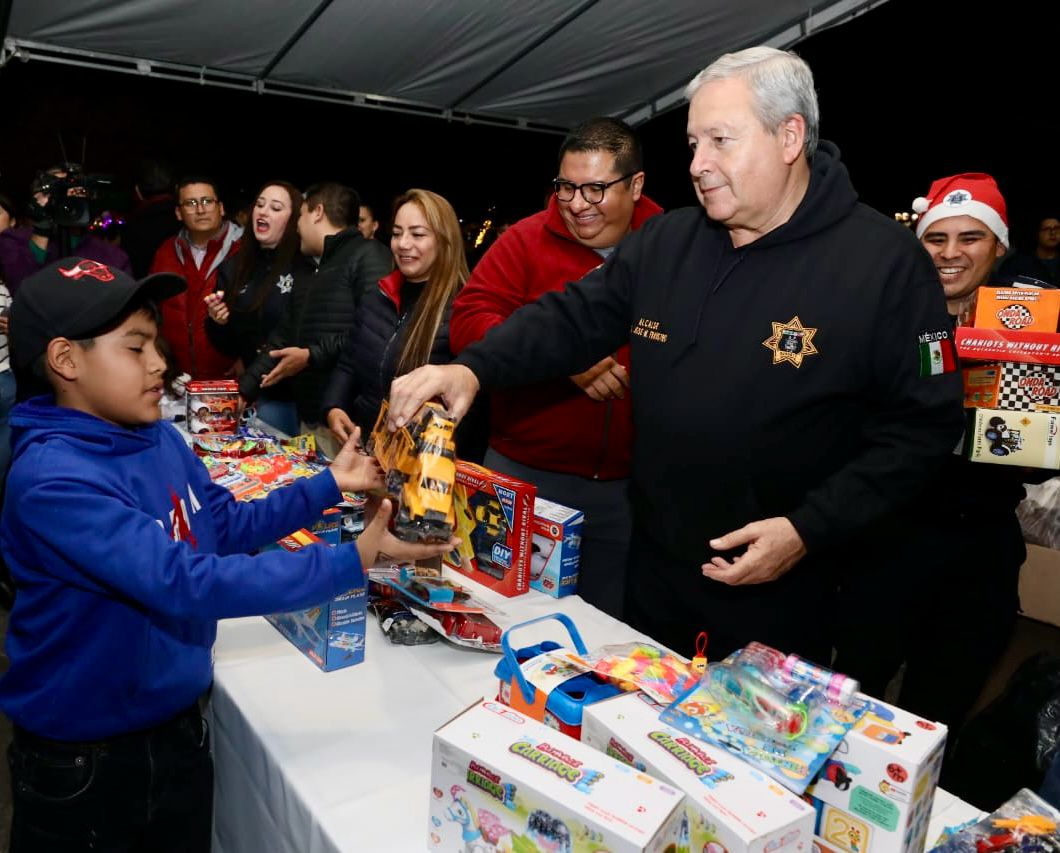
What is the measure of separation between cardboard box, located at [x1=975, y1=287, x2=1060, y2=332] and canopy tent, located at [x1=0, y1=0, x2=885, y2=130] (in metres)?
3.37

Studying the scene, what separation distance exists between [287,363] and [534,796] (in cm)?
249

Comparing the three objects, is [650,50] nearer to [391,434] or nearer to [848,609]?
[848,609]

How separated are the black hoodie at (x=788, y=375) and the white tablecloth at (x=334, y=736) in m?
0.39

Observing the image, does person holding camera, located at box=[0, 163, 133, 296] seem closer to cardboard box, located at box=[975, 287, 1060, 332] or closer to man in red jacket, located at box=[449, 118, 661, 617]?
man in red jacket, located at box=[449, 118, 661, 617]

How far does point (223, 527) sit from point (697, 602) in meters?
0.90

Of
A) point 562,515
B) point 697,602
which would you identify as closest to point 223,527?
point 562,515

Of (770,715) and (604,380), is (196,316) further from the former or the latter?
(770,715)

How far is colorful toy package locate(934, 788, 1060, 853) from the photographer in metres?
0.89

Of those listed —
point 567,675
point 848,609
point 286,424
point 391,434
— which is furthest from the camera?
point 286,424

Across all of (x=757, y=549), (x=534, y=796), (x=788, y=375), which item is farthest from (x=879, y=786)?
(x=788, y=375)

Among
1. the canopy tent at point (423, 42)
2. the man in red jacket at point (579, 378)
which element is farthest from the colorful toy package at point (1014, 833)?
the canopy tent at point (423, 42)

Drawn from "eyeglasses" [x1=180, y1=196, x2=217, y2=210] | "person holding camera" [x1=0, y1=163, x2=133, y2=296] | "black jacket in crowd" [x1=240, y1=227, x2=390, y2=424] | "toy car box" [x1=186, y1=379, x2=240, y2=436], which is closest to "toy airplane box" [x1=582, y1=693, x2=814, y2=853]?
"toy car box" [x1=186, y1=379, x2=240, y2=436]

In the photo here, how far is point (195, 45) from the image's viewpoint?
5.25 m

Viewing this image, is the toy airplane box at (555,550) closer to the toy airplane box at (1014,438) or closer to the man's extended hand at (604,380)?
the man's extended hand at (604,380)
